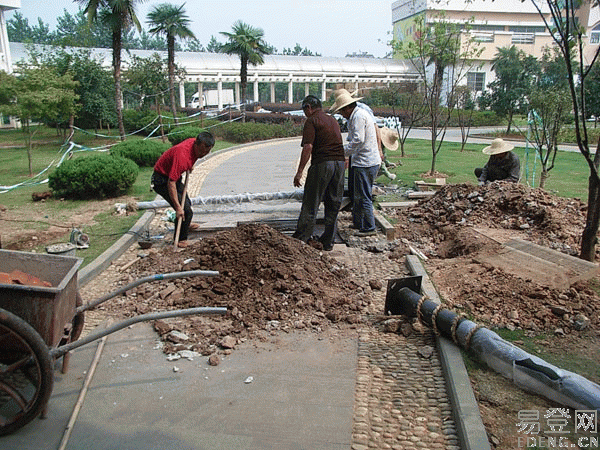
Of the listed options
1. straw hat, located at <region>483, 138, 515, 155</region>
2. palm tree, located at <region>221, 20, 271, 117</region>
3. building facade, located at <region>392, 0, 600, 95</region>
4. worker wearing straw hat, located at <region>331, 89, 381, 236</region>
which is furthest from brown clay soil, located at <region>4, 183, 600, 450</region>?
building facade, located at <region>392, 0, 600, 95</region>

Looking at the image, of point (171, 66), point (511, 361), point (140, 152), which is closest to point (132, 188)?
point (140, 152)

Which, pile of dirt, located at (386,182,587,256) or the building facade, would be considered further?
the building facade

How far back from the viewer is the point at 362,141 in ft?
22.9

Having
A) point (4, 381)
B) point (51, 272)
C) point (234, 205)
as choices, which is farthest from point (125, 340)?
point (234, 205)

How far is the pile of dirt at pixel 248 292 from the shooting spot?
435 cm

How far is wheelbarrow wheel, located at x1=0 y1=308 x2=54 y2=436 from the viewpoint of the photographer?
284 centimetres

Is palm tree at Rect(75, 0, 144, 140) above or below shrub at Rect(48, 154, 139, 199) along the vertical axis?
above

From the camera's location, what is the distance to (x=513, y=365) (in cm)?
345

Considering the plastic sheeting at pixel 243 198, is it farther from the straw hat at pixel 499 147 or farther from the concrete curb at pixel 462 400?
the concrete curb at pixel 462 400

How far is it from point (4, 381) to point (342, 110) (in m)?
5.32

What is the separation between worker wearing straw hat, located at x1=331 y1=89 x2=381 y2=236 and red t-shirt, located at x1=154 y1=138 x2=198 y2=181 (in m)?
2.09

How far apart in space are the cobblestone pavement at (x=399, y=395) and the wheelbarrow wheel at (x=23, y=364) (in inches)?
71.4

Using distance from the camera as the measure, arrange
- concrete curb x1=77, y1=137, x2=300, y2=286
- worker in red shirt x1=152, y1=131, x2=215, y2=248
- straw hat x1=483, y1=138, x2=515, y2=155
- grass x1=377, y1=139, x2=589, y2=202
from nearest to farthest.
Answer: concrete curb x1=77, y1=137, x2=300, y2=286, worker in red shirt x1=152, y1=131, x2=215, y2=248, straw hat x1=483, y1=138, x2=515, y2=155, grass x1=377, y1=139, x2=589, y2=202

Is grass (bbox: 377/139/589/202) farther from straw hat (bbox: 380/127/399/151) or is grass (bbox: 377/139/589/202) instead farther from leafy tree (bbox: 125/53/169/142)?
leafy tree (bbox: 125/53/169/142)
